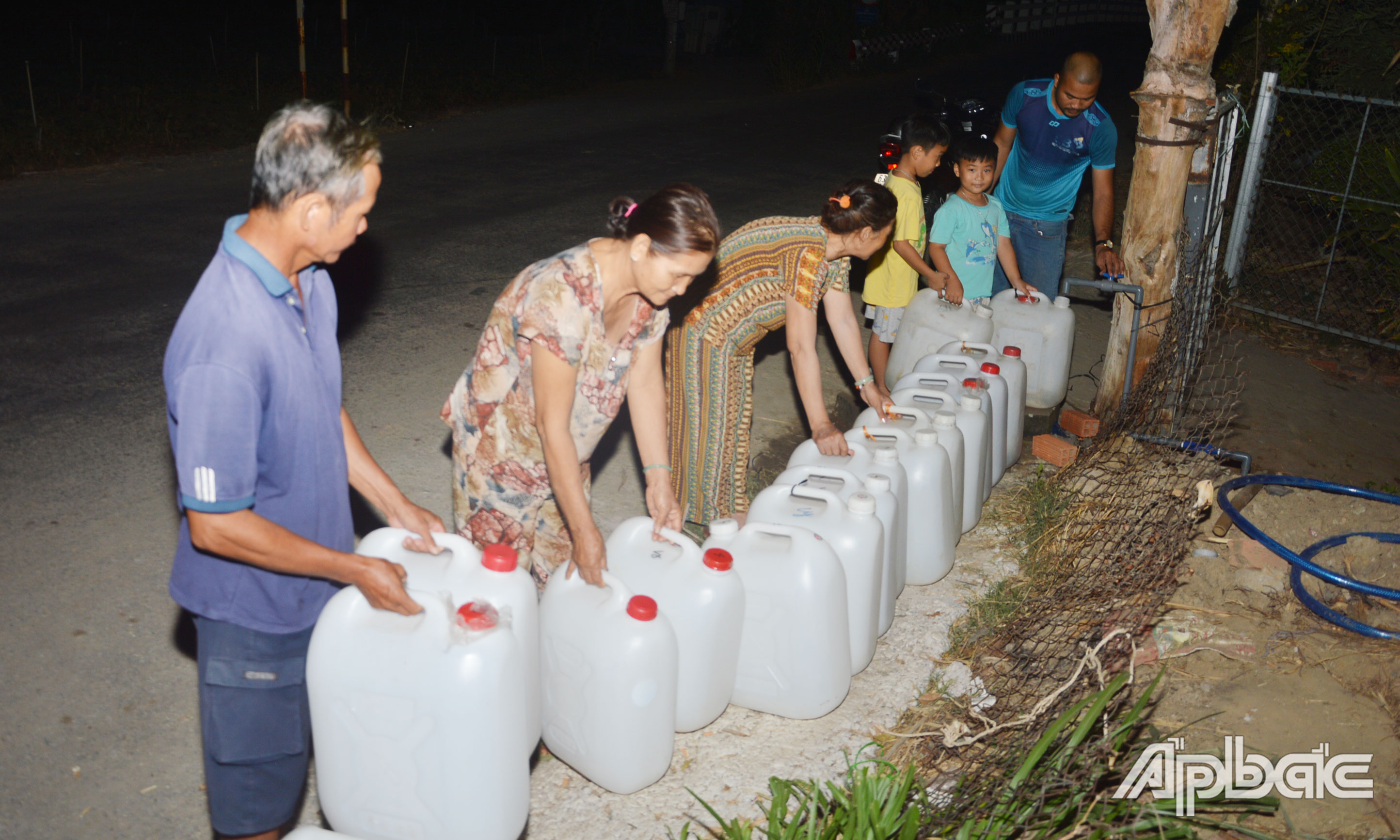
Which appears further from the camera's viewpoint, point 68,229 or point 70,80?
point 70,80

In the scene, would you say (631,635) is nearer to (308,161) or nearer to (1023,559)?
(308,161)

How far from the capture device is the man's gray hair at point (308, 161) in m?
1.74

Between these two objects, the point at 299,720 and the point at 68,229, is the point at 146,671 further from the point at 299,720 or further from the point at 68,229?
the point at 68,229

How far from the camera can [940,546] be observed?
366 cm

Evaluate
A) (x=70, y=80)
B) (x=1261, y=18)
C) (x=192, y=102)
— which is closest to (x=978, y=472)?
(x=1261, y=18)

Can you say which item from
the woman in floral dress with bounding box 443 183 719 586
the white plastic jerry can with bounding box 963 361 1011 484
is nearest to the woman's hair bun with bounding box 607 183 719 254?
the woman in floral dress with bounding box 443 183 719 586

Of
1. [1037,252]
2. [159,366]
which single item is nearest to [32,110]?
[159,366]

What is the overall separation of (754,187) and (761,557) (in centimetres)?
754

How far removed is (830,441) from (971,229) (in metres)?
1.93

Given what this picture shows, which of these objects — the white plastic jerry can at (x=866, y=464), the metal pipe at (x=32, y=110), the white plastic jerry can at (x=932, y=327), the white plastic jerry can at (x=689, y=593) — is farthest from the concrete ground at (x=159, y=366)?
the metal pipe at (x=32, y=110)

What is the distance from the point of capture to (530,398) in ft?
8.21

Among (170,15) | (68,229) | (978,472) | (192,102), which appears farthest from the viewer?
(170,15)

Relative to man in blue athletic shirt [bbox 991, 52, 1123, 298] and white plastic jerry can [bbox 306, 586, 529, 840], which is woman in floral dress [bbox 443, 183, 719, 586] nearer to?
white plastic jerry can [bbox 306, 586, 529, 840]

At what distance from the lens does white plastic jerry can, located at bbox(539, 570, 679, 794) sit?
7.84 ft
